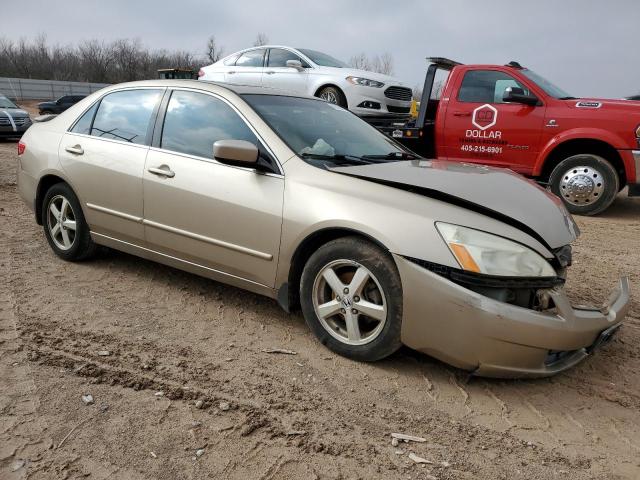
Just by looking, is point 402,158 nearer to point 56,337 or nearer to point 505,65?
point 56,337

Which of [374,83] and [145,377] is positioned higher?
[374,83]

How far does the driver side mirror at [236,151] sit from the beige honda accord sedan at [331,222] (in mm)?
12

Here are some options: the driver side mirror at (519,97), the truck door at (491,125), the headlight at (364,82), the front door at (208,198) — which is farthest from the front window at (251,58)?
the front door at (208,198)

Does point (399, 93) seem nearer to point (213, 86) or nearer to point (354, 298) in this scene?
point (213, 86)

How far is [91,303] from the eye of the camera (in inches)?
153

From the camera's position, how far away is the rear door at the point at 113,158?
403cm

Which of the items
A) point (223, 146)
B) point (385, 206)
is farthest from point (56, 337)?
point (385, 206)

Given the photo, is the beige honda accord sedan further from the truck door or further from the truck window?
the truck window

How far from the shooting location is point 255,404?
266 centimetres

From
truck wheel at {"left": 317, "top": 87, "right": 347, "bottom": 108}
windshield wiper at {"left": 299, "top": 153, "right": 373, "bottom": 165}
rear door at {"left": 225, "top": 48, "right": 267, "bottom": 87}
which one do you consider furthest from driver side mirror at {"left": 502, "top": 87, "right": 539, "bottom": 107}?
rear door at {"left": 225, "top": 48, "right": 267, "bottom": 87}

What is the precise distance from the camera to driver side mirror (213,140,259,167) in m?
3.28

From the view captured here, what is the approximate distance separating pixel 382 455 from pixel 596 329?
1.37 meters

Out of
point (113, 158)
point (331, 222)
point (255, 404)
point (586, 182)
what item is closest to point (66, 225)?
point (113, 158)

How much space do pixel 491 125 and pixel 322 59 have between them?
4.10m
